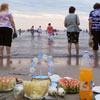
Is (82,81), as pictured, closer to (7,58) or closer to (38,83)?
(38,83)

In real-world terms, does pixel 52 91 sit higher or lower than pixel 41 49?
lower

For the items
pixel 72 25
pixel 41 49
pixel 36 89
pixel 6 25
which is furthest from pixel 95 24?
pixel 36 89

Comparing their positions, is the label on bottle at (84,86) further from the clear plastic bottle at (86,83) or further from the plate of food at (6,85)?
the plate of food at (6,85)

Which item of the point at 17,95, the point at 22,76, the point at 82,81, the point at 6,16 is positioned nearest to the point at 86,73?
the point at 82,81

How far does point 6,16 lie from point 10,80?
13.9 ft

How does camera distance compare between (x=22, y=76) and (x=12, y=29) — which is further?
(x=12, y=29)

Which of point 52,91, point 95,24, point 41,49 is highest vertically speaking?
point 95,24

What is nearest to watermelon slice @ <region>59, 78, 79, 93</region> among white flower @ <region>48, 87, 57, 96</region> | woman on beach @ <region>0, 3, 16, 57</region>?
white flower @ <region>48, 87, 57, 96</region>

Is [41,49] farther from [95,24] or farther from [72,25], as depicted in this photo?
[95,24]

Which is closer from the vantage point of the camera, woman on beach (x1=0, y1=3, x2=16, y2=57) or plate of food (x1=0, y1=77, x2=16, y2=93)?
plate of food (x1=0, y1=77, x2=16, y2=93)

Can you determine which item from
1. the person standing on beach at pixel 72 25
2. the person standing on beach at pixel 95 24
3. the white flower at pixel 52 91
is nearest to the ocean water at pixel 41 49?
the person standing on beach at pixel 72 25

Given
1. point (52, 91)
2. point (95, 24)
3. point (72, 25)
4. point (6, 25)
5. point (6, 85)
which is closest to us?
point (52, 91)

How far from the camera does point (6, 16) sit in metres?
7.82

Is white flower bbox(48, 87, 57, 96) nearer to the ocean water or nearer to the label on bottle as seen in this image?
the label on bottle
